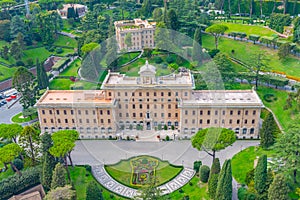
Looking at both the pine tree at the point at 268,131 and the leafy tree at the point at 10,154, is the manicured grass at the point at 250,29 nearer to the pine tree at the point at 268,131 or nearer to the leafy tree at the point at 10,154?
the pine tree at the point at 268,131

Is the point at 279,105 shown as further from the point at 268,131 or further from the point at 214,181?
the point at 214,181

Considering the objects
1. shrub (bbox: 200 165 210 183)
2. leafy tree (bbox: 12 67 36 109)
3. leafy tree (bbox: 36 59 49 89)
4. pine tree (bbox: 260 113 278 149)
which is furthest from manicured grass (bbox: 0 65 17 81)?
pine tree (bbox: 260 113 278 149)

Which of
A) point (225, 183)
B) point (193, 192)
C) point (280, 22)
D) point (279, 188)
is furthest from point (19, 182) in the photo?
point (280, 22)

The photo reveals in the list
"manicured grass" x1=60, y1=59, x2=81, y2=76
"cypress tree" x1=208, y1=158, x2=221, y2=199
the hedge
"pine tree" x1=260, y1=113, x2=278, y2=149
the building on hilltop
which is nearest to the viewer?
"cypress tree" x1=208, y1=158, x2=221, y2=199

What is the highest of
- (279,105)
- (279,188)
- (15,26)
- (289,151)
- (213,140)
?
(15,26)

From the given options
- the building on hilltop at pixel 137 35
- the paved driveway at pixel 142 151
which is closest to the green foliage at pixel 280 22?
Result: the building on hilltop at pixel 137 35

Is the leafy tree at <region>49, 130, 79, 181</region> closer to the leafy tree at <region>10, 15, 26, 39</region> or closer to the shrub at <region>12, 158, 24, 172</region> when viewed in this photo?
the shrub at <region>12, 158, 24, 172</region>

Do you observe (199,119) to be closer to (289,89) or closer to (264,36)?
(289,89)
